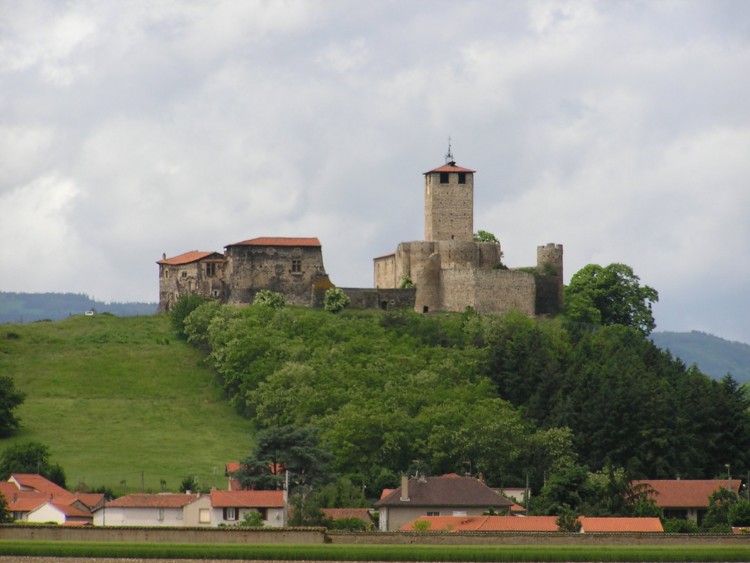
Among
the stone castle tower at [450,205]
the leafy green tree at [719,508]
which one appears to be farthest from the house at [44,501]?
the stone castle tower at [450,205]

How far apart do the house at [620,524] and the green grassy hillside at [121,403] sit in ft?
83.6

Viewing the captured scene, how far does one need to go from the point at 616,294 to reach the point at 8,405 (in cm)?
4438

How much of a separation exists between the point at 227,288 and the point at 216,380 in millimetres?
10217

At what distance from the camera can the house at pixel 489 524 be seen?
77562 millimetres

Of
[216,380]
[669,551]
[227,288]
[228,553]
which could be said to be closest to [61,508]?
[228,553]

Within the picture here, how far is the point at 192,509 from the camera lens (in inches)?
3342

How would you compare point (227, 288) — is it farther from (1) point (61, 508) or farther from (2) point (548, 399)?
(1) point (61, 508)

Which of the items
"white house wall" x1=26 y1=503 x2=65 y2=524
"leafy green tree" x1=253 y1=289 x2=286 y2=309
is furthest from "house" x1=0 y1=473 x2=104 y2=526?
"leafy green tree" x1=253 y1=289 x2=286 y2=309

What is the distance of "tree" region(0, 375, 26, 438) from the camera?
11125cm

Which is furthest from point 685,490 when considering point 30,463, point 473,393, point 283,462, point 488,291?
point 488,291

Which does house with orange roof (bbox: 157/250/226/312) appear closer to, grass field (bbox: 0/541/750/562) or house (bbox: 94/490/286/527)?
house (bbox: 94/490/286/527)

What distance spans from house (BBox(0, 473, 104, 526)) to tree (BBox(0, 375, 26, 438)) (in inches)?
646

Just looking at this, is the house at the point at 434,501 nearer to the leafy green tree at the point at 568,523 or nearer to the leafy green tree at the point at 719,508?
the leafy green tree at the point at 568,523

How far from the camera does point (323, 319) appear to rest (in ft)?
411
